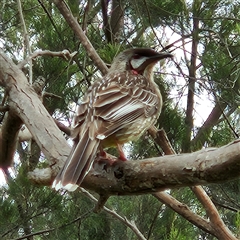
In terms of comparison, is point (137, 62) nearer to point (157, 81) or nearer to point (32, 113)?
point (32, 113)

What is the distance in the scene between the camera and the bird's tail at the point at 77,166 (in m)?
1.99

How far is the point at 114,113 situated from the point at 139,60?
2.38ft

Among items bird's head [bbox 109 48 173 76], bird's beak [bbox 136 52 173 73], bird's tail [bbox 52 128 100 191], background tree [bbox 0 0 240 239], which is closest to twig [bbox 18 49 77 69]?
background tree [bbox 0 0 240 239]

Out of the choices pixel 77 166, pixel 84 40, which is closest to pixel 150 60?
pixel 84 40

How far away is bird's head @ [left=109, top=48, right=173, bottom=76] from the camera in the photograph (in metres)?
3.00

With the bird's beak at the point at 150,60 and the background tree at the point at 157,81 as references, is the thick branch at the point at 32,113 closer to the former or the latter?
the background tree at the point at 157,81

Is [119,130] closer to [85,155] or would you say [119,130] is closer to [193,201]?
[85,155]

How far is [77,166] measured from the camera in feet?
6.68

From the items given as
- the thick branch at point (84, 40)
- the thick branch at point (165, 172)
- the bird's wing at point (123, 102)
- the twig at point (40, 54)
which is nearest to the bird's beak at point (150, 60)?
the bird's wing at point (123, 102)

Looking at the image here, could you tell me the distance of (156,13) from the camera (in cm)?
411

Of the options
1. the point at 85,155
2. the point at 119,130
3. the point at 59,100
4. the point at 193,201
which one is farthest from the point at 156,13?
the point at 85,155

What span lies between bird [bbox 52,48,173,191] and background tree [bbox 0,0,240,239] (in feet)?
1.17

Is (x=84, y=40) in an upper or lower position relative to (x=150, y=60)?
upper

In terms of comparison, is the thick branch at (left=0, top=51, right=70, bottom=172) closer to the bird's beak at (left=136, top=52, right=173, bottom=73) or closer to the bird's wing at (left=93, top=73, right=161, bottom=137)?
the bird's wing at (left=93, top=73, right=161, bottom=137)
